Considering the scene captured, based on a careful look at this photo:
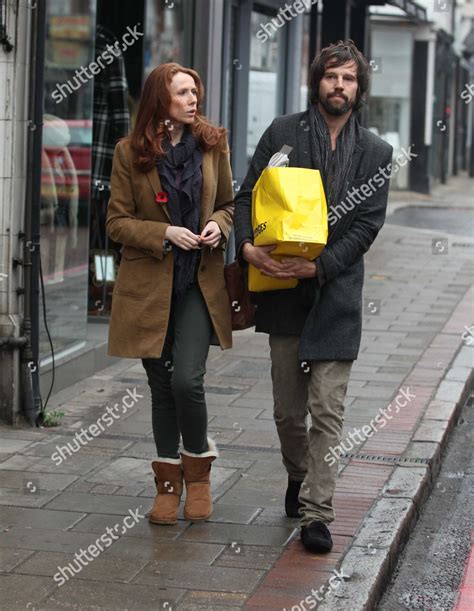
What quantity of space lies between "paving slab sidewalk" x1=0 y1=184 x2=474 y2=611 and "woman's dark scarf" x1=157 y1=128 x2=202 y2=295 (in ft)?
3.50

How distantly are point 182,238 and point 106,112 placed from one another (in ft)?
15.1

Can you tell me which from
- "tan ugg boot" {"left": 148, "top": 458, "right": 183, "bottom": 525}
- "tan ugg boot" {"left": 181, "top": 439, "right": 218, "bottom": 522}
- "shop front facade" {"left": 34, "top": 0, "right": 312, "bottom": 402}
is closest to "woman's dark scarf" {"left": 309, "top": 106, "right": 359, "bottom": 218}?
"tan ugg boot" {"left": 181, "top": 439, "right": 218, "bottom": 522}

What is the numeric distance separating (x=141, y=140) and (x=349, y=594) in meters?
1.93

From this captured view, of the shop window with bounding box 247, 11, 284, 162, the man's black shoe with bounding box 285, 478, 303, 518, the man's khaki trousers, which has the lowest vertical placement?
the man's black shoe with bounding box 285, 478, 303, 518

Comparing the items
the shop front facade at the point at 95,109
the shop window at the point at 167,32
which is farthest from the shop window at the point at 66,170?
the shop window at the point at 167,32

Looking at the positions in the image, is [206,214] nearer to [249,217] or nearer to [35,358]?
[249,217]

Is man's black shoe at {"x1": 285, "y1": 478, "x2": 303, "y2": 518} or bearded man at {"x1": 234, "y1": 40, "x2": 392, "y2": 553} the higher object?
bearded man at {"x1": 234, "y1": 40, "x2": 392, "y2": 553}

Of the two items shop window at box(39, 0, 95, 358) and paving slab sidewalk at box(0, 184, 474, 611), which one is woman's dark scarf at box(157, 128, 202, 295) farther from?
shop window at box(39, 0, 95, 358)

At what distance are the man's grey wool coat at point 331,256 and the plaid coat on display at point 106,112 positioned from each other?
14.1 feet

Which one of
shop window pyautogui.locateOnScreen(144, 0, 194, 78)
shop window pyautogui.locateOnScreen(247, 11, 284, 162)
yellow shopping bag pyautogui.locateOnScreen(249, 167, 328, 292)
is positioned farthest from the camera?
shop window pyautogui.locateOnScreen(247, 11, 284, 162)

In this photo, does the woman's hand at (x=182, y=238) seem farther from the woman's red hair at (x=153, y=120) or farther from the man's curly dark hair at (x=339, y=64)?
the man's curly dark hair at (x=339, y=64)

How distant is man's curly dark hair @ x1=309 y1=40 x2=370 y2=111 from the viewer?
16.8 ft

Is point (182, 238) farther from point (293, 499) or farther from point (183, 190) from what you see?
point (293, 499)

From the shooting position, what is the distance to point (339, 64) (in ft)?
16.8
